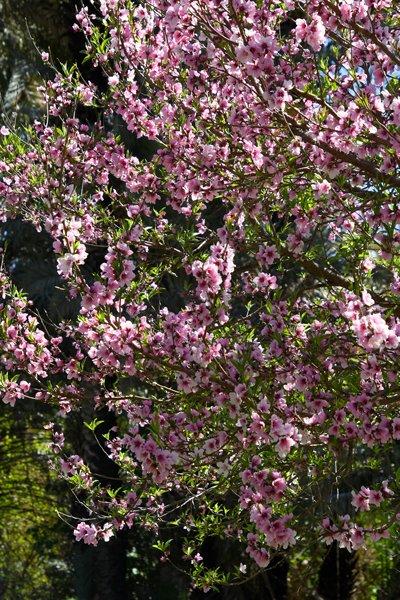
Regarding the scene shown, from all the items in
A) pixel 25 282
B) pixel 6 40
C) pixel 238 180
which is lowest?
pixel 238 180

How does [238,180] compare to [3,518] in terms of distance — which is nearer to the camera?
[238,180]

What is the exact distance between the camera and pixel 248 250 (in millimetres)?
5234

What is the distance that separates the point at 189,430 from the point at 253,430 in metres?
0.73

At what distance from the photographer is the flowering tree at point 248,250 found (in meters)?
4.20

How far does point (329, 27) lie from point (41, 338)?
232cm

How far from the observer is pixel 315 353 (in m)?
4.36

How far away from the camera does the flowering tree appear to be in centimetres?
420

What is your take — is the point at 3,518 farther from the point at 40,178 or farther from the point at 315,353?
the point at 315,353

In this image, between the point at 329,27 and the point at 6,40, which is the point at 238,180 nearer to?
the point at 329,27

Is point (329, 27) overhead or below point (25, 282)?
below

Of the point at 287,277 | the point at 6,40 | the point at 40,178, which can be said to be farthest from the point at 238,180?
the point at 6,40

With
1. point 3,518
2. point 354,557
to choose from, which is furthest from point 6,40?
point 354,557

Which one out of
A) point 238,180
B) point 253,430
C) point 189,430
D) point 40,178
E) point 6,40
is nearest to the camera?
point 253,430

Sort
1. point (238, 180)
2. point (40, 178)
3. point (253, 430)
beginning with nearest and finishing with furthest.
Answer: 1. point (253, 430)
2. point (238, 180)
3. point (40, 178)
